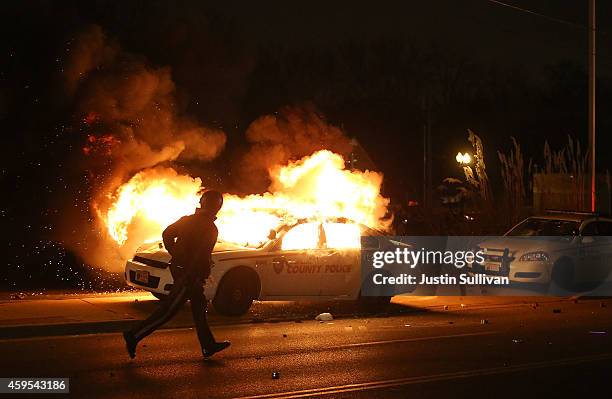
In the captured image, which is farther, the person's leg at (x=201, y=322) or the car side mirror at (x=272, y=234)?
the car side mirror at (x=272, y=234)

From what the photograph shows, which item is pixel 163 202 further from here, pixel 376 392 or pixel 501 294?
pixel 376 392

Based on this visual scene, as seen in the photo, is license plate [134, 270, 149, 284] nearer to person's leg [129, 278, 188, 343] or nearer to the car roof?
person's leg [129, 278, 188, 343]

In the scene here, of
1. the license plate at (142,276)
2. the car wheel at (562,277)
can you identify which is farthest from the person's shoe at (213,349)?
the car wheel at (562,277)

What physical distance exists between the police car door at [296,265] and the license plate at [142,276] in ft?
5.60

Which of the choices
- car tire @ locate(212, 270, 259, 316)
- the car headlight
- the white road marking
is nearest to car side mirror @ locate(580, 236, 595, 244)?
the car headlight

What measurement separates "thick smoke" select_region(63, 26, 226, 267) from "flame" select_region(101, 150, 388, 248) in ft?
3.23

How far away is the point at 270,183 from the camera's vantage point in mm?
19031

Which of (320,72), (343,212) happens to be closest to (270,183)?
(343,212)

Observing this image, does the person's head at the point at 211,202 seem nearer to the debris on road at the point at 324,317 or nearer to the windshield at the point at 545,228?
the debris on road at the point at 324,317

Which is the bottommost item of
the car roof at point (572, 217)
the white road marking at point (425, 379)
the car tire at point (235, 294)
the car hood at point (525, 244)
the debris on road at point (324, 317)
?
the white road marking at point (425, 379)

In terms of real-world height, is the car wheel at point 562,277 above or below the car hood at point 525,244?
below

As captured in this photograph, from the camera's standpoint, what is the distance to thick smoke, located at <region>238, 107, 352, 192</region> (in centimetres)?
1895

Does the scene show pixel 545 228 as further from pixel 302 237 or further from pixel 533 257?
pixel 302 237

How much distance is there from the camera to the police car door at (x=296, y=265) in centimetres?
1309
